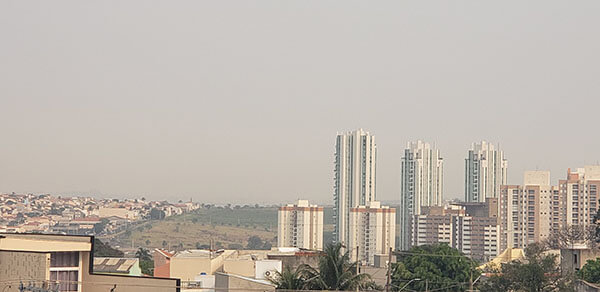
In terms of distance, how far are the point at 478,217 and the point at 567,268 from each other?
434ft

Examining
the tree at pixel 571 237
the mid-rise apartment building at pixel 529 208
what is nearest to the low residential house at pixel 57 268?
the tree at pixel 571 237

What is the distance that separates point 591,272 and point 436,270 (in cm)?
1178

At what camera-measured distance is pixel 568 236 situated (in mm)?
84000

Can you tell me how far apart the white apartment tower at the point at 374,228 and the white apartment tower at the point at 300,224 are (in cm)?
641

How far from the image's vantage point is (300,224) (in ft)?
604

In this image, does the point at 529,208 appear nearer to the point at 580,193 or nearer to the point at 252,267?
the point at 580,193

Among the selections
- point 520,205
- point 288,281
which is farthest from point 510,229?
point 288,281

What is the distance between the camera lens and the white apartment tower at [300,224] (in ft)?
600

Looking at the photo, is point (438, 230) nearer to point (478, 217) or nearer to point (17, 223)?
point (478, 217)

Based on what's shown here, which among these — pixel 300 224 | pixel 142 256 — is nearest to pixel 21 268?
pixel 142 256

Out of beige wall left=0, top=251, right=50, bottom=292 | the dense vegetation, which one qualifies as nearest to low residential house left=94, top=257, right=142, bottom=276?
the dense vegetation

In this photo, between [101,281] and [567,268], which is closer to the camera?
[101,281]

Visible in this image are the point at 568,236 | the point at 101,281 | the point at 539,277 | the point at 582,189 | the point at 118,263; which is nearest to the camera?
the point at 101,281

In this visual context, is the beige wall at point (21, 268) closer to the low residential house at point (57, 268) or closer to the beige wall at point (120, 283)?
the low residential house at point (57, 268)
